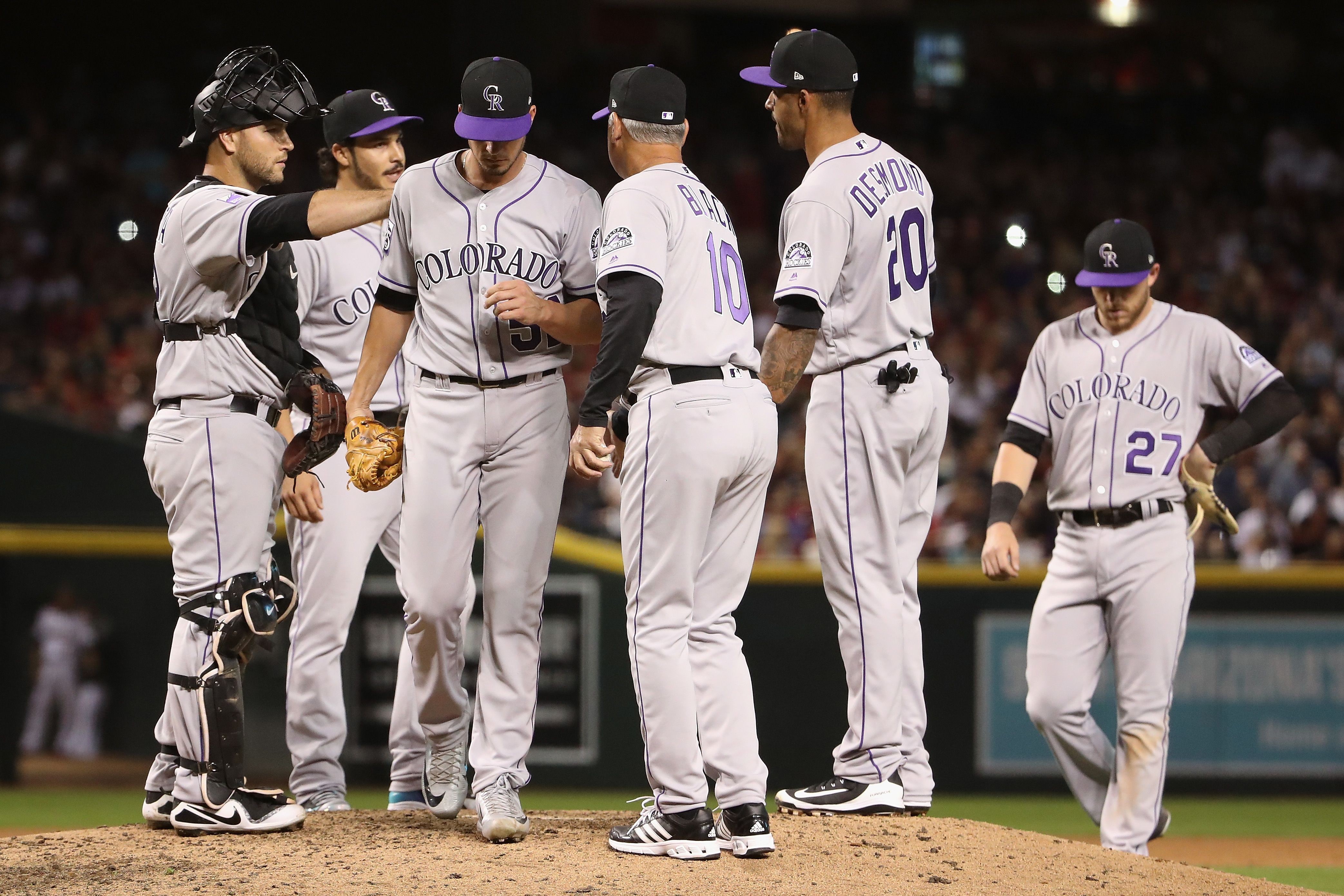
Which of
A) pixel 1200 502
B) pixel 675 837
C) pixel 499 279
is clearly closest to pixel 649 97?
pixel 499 279

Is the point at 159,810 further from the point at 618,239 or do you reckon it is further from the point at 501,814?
the point at 618,239

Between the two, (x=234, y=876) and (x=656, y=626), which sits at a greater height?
(x=656, y=626)

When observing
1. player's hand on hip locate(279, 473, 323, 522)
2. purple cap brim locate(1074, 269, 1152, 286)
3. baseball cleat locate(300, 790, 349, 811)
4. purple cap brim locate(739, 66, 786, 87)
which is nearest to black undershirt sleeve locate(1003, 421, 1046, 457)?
purple cap brim locate(1074, 269, 1152, 286)

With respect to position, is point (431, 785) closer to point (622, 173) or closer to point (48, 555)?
point (622, 173)

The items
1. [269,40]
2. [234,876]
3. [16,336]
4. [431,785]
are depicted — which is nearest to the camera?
[234,876]

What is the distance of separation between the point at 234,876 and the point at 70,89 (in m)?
15.5

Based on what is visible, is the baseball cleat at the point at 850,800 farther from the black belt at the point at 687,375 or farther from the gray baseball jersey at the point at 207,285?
the gray baseball jersey at the point at 207,285

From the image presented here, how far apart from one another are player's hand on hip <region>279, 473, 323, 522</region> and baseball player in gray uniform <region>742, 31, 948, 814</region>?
1.60 meters

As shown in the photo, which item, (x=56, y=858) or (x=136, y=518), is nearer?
(x=56, y=858)

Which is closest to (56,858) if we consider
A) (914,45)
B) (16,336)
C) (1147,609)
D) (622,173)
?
(622,173)

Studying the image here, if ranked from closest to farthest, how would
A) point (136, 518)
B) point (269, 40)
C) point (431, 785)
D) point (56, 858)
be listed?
point (56, 858)
point (431, 785)
point (136, 518)
point (269, 40)

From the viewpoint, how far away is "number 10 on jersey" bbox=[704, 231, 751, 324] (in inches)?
167

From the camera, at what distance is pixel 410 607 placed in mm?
4441

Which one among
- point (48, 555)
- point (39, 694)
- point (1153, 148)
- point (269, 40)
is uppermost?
point (269, 40)
